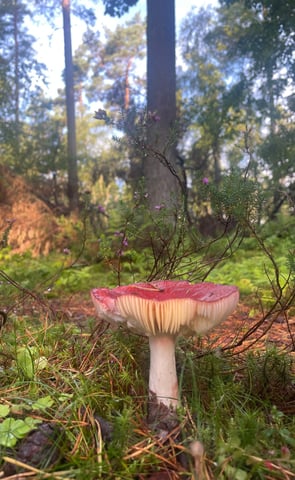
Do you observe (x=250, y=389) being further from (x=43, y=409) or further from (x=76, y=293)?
(x=76, y=293)

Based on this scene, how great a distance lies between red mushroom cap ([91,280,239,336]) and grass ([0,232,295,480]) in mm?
189

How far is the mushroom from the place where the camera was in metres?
1.22

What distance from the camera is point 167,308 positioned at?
1.21 m

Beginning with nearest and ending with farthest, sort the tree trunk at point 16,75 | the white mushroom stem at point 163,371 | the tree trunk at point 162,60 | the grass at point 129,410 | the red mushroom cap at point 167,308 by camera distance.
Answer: the grass at point 129,410 → the red mushroom cap at point 167,308 → the white mushroom stem at point 163,371 → the tree trunk at point 162,60 → the tree trunk at point 16,75

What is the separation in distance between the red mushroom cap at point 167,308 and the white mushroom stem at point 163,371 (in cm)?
5

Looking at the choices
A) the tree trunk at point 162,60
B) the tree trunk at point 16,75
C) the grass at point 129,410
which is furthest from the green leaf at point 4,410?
the tree trunk at point 16,75

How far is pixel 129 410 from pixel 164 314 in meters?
0.33

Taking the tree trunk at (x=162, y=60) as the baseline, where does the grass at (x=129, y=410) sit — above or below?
below

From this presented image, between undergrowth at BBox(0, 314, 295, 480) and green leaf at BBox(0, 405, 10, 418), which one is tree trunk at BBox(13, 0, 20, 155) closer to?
undergrowth at BBox(0, 314, 295, 480)

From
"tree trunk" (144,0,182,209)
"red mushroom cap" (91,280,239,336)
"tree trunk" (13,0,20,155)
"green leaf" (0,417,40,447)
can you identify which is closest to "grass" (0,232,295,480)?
"green leaf" (0,417,40,447)

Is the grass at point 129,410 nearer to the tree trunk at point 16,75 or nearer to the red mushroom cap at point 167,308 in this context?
the red mushroom cap at point 167,308

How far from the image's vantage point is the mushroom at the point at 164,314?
1.22 meters

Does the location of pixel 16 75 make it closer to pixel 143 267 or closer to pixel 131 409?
pixel 143 267

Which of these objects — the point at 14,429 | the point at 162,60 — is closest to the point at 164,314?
the point at 14,429
